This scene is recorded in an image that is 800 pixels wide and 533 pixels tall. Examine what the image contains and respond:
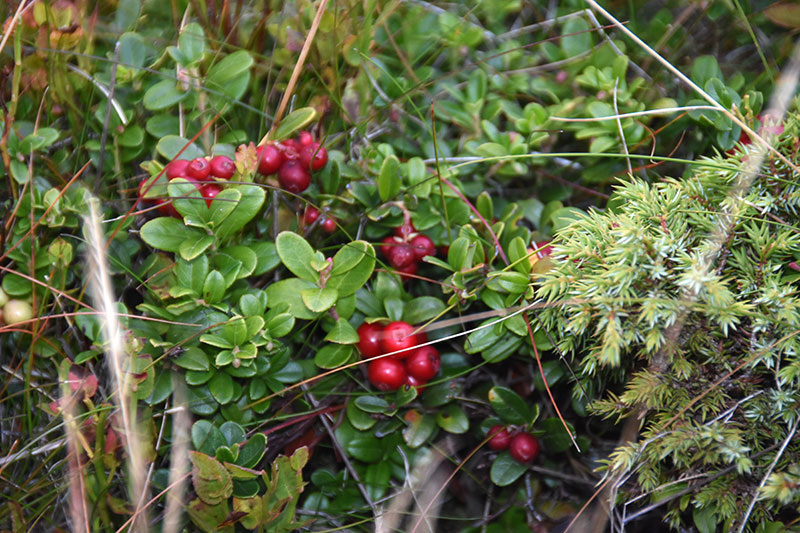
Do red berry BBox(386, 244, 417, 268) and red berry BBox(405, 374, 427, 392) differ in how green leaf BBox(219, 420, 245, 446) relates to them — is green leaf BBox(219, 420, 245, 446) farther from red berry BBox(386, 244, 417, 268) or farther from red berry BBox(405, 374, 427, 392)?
red berry BBox(386, 244, 417, 268)

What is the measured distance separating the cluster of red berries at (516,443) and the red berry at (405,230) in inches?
27.9

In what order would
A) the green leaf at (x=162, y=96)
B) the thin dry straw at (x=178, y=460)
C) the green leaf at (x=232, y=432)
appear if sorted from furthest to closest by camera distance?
the green leaf at (x=162, y=96) < the green leaf at (x=232, y=432) < the thin dry straw at (x=178, y=460)

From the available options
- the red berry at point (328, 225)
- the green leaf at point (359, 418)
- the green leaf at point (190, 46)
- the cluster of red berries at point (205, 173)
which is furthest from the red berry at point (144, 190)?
the green leaf at point (359, 418)

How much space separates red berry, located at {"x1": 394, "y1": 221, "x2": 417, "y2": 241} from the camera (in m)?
2.16

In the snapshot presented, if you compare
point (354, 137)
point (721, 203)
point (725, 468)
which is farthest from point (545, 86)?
point (725, 468)

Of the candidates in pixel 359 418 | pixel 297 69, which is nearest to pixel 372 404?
pixel 359 418

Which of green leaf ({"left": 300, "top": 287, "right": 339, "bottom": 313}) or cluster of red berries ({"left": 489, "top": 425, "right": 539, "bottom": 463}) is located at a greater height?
green leaf ({"left": 300, "top": 287, "right": 339, "bottom": 313})

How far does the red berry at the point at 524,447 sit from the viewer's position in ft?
6.57

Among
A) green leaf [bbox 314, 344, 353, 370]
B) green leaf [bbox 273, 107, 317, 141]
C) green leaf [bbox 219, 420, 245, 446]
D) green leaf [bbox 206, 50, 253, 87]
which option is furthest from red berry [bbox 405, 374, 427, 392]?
green leaf [bbox 206, 50, 253, 87]

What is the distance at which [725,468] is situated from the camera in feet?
4.93

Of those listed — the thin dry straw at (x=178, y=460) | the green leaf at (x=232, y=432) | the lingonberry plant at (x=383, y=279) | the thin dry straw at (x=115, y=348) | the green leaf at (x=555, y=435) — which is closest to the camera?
the lingonberry plant at (x=383, y=279)

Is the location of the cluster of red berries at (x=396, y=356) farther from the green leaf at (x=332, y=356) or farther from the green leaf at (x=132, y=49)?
the green leaf at (x=132, y=49)

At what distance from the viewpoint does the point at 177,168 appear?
207 centimetres

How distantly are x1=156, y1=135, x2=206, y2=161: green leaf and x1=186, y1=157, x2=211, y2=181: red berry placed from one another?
0.10 metres
